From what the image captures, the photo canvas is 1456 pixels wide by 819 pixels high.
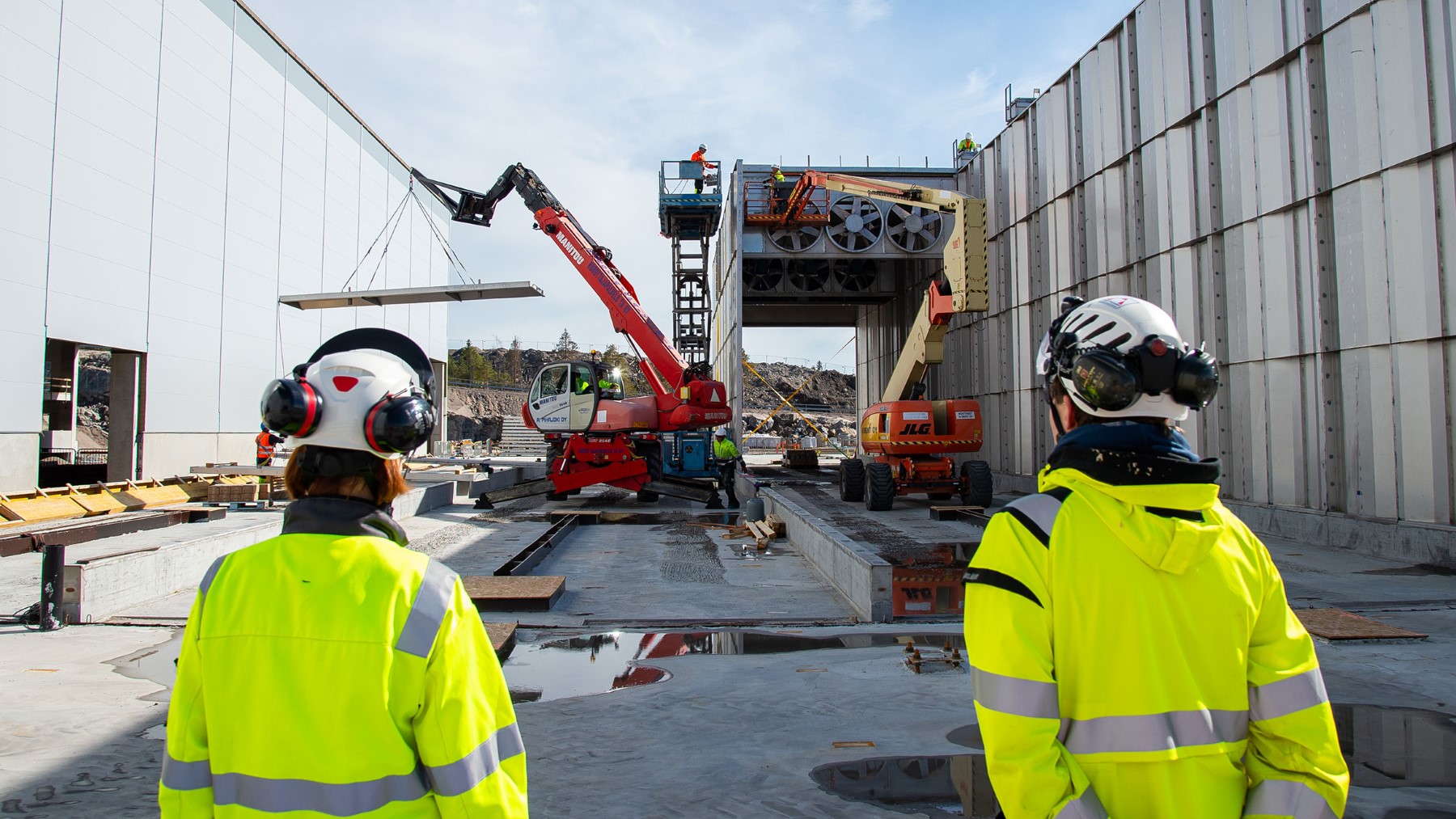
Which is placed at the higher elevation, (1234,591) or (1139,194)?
(1139,194)

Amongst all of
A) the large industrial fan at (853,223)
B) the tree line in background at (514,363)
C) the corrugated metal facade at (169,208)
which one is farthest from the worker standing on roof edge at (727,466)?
the tree line in background at (514,363)

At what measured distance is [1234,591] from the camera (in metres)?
1.64

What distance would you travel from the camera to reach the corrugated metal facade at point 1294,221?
364 inches

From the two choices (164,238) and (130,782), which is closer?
(130,782)

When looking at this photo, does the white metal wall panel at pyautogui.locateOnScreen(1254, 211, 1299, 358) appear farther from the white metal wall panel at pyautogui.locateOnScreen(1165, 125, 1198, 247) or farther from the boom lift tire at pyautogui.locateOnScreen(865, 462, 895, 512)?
the boom lift tire at pyautogui.locateOnScreen(865, 462, 895, 512)

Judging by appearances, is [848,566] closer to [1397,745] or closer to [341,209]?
[1397,745]

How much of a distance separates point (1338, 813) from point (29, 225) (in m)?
19.8

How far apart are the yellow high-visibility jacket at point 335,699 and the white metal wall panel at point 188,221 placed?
67.7 ft

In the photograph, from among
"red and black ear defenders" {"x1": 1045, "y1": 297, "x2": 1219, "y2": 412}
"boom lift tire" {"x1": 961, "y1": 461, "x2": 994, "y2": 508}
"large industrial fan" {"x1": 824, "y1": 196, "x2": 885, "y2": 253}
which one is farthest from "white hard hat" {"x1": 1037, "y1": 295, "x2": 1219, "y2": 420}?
"large industrial fan" {"x1": 824, "y1": 196, "x2": 885, "y2": 253}

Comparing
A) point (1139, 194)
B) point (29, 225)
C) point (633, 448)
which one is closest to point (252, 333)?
point (29, 225)

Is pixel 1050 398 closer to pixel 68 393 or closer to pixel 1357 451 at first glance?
pixel 1357 451

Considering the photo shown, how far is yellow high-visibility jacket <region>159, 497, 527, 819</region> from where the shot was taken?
1497 millimetres

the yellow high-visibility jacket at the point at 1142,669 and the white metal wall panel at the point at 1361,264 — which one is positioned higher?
the white metal wall panel at the point at 1361,264

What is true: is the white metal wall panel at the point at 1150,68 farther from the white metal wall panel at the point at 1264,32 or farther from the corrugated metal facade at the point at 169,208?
the corrugated metal facade at the point at 169,208
